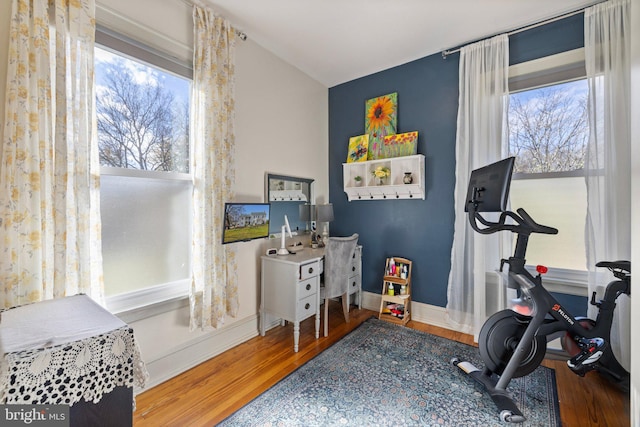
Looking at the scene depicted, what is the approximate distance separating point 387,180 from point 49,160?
2805mm

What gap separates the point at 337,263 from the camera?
268 cm

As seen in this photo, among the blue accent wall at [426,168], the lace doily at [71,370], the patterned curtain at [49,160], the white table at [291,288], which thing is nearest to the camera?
the lace doily at [71,370]

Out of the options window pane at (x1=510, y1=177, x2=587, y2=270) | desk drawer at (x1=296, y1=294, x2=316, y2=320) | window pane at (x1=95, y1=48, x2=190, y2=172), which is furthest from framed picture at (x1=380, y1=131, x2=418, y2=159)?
window pane at (x1=95, y1=48, x2=190, y2=172)

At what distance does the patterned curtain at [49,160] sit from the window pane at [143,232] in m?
0.18

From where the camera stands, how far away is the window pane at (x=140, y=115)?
1.70m

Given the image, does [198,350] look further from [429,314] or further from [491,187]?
[491,187]

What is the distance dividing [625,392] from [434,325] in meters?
1.32

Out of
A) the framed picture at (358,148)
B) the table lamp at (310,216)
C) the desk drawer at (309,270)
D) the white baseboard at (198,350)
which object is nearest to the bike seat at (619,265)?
the desk drawer at (309,270)

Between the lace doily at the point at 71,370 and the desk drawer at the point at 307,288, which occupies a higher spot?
the lace doily at the point at 71,370

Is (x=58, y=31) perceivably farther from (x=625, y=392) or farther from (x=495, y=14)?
(x=625, y=392)

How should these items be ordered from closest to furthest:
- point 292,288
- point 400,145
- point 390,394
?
point 390,394 < point 292,288 < point 400,145

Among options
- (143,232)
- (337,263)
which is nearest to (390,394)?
(337,263)

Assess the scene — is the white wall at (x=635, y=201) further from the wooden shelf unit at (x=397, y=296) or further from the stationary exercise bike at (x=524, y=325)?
the wooden shelf unit at (x=397, y=296)

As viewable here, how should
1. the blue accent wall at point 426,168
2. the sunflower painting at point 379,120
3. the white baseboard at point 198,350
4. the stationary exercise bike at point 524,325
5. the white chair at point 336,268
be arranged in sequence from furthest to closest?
the sunflower painting at point 379,120 → the blue accent wall at point 426,168 → the white chair at point 336,268 → the white baseboard at point 198,350 → the stationary exercise bike at point 524,325
